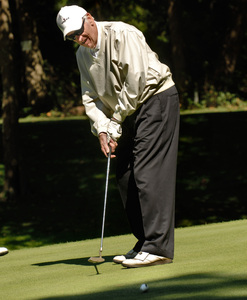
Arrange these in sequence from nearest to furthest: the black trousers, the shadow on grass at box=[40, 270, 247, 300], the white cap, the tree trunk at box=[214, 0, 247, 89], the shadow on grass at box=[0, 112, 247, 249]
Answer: the shadow on grass at box=[40, 270, 247, 300], the white cap, the black trousers, the shadow on grass at box=[0, 112, 247, 249], the tree trunk at box=[214, 0, 247, 89]

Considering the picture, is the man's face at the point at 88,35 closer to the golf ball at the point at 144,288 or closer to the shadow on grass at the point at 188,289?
the shadow on grass at the point at 188,289

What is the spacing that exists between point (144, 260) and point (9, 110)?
35.2 feet

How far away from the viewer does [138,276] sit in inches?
167

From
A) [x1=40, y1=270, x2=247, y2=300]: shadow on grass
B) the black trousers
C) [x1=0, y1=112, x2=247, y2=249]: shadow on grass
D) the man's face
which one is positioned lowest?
[x1=0, y1=112, x2=247, y2=249]: shadow on grass

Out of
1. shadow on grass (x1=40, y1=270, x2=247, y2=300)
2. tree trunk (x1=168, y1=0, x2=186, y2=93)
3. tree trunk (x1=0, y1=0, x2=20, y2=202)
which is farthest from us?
tree trunk (x1=168, y1=0, x2=186, y2=93)

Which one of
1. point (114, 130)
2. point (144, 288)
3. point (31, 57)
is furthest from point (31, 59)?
point (144, 288)

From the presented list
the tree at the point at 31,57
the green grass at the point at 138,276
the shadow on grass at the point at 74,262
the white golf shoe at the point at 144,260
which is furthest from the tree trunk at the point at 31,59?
the white golf shoe at the point at 144,260

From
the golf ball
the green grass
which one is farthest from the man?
the golf ball

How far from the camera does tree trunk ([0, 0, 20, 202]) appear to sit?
1471 centimetres

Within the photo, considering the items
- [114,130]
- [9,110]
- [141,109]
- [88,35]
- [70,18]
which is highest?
[70,18]

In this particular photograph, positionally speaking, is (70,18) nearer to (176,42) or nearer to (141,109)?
(141,109)

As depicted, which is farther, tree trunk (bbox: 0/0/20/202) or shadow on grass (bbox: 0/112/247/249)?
tree trunk (bbox: 0/0/20/202)

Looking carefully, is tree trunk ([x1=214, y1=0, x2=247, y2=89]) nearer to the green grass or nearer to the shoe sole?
the green grass

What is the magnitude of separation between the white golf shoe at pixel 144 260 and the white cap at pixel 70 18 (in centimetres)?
161
